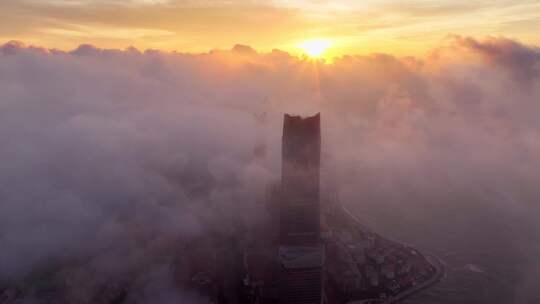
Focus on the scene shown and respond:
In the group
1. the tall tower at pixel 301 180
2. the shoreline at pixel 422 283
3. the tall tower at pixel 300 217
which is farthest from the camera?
the tall tower at pixel 301 180

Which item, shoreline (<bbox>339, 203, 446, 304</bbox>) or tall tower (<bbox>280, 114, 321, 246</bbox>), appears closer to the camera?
shoreline (<bbox>339, 203, 446, 304</bbox>)

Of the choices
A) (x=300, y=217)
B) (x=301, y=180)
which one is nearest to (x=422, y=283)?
(x=300, y=217)

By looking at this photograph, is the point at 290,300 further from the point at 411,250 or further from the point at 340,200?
the point at 340,200

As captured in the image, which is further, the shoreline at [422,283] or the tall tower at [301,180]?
the tall tower at [301,180]

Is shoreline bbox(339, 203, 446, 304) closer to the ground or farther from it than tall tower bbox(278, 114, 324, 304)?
closer to the ground

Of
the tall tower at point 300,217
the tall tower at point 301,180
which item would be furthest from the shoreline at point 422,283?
the tall tower at point 301,180

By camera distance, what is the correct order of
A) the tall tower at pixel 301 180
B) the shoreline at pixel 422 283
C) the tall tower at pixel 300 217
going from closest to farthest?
1. the tall tower at pixel 300 217
2. the shoreline at pixel 422 283
3. the tall tower at pixel 301 180

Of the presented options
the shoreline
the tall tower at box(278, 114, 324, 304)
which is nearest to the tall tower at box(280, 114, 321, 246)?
the tall tower at box(278, 114, 324, 304)

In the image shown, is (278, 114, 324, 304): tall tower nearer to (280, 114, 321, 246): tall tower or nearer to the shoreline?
(280, 114, 321, 246): tall tower

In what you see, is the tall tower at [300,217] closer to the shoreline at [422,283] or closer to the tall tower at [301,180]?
the tall tower at [301,180]
